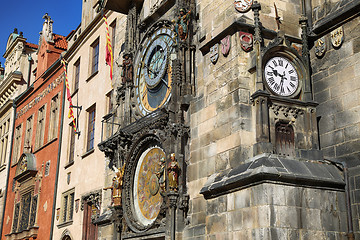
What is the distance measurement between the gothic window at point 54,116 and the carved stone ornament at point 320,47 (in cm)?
1580

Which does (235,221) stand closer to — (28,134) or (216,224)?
(216,224)

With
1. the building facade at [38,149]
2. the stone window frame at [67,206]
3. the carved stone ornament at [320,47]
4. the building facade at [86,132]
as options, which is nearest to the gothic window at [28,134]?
the building facade at [38,149]

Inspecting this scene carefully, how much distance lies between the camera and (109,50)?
18812mm

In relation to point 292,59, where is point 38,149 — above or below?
above

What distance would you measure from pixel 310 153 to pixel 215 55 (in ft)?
9.99

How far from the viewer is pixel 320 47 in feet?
37.0

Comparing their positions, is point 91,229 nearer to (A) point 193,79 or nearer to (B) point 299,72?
(A) point 193,79

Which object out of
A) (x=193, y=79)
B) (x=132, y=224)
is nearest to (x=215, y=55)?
(x=193, y=79)

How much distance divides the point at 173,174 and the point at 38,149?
631 inches

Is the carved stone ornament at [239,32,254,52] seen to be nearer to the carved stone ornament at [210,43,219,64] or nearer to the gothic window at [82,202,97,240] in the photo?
the carved stone ornament at [210,43,219,64]

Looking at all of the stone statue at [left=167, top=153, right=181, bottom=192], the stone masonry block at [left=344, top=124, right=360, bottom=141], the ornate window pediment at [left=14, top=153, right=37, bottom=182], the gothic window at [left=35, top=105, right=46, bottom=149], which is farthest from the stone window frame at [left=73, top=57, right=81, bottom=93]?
the stone masonry block at [left=344, top=124, right=360, bottom=141]

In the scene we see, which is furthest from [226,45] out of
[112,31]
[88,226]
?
[88,226]

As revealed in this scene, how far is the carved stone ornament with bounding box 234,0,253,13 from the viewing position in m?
11.2

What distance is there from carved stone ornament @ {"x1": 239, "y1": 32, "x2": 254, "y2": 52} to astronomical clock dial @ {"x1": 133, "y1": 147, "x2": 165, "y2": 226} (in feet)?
11.5
